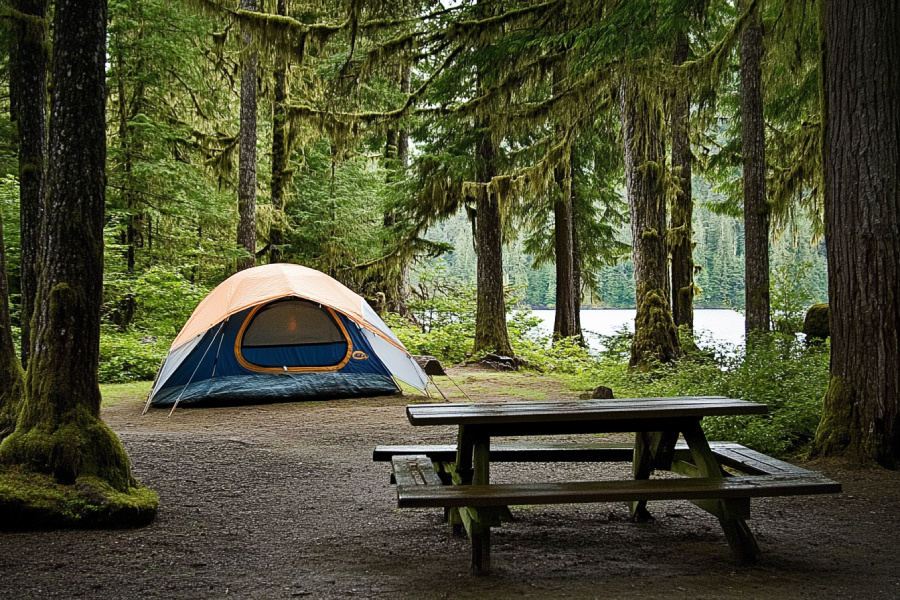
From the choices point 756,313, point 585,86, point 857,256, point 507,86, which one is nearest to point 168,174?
point 507,86

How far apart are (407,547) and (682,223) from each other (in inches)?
472

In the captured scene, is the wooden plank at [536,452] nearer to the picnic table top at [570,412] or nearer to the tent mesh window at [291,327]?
the picnic table top at [570,412]

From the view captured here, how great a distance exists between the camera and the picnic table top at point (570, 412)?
3.39 metres

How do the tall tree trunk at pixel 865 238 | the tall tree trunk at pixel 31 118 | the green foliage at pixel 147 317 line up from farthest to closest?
the green foliage at pixel 147 317 < the tall tree trunk at pixel 31 118 < the tall tree trunk at pixel 865 238

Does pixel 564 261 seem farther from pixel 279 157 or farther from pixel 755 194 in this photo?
pixel 279 157

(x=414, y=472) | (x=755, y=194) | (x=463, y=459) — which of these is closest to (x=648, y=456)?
(x=463, y=459)

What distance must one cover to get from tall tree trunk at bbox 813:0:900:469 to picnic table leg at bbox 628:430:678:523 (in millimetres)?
2109

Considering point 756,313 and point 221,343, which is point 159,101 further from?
point 756,313

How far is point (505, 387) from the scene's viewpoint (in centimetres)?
1108

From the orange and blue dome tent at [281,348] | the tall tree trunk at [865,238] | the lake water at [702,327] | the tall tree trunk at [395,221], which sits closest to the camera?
the tall tree trunk at [865,238]

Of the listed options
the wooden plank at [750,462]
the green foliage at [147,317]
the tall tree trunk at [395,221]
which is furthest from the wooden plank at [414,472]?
the tall tree trunk at [395,221]

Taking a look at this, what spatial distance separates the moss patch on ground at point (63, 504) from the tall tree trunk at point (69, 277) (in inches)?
4.6

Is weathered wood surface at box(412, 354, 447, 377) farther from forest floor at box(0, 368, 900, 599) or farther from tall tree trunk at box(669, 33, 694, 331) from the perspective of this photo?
forest floor at box(0, 368, 900, 599)

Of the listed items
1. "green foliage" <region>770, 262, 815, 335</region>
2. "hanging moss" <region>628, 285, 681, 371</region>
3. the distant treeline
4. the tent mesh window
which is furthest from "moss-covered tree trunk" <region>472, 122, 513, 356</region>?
the distant treeline
